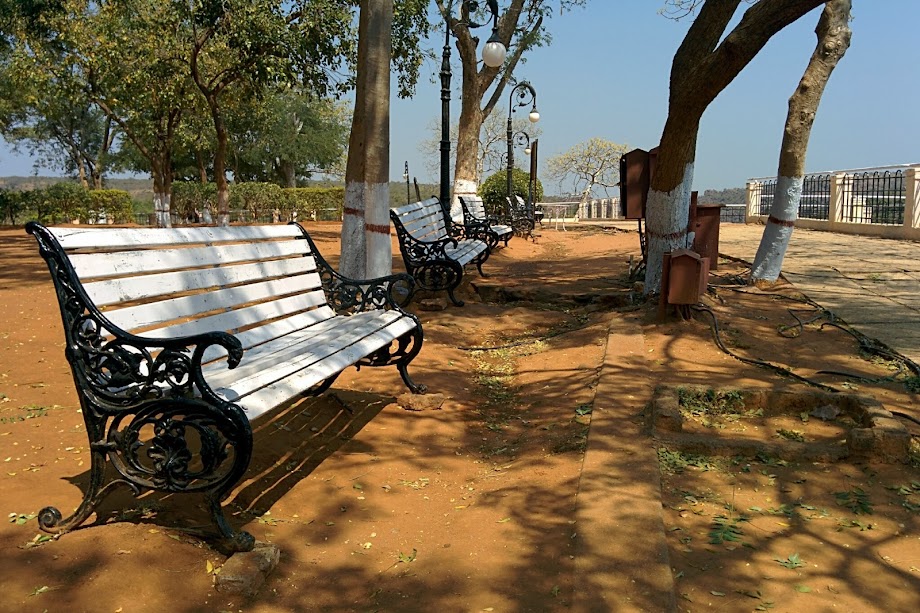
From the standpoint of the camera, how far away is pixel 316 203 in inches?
1335

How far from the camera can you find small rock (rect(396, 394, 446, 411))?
453cm

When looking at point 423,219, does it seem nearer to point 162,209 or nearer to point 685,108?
point 685,108

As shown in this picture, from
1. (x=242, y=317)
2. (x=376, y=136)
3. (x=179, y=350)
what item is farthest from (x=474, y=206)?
(x=179, y=350)

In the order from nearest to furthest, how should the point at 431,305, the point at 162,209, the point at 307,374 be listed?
1. the point at 307,374
2. the point at 431,305
3. the point at 162,209

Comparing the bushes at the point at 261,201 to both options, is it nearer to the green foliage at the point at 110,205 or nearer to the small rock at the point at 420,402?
the green foliage at the point at 110,205

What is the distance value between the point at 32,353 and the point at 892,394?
19.2 ft

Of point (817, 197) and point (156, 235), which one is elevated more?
point (817, 197)

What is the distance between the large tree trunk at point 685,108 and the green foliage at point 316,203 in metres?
27.8

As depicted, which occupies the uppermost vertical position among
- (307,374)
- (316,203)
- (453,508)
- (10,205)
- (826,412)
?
(316,203)

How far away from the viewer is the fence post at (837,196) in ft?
60.3

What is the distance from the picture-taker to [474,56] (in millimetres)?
15875

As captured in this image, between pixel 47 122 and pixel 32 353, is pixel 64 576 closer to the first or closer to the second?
pixel 32 353

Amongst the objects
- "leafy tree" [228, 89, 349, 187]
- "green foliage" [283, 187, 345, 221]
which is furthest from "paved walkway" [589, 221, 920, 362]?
"leafy tree" [228, 89, 349, 187]

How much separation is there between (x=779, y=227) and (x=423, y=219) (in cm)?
423
